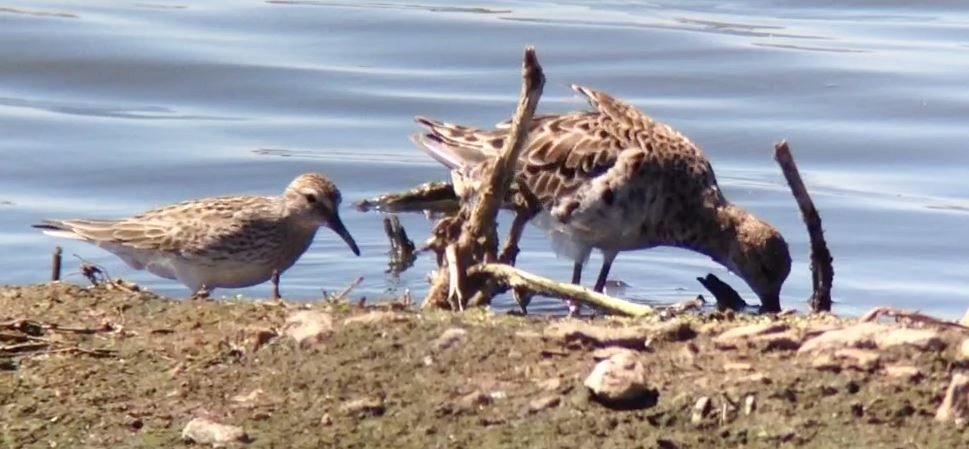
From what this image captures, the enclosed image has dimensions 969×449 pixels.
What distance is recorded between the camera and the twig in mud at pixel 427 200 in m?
10.5

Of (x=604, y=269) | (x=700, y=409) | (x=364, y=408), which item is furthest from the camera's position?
(x=604, y=269)

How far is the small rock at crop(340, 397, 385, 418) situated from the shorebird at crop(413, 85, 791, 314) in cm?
408

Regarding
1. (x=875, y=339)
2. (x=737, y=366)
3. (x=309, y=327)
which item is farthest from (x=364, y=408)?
(x=875, y=339)

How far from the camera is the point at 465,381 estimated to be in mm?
5594

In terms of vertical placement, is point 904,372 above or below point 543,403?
above

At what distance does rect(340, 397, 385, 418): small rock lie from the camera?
5457mm

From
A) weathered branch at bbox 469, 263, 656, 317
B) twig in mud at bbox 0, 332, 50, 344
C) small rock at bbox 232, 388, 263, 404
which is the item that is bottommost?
small rock at bbox 232, 388, 263, 404

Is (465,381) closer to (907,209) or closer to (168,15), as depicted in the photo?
(907,209)

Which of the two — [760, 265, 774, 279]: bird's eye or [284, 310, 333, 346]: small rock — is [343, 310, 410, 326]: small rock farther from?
[760, 265, 774, 279]: bird's eye

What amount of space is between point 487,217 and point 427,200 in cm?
326

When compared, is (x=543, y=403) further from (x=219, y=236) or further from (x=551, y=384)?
(x=219, y=236)

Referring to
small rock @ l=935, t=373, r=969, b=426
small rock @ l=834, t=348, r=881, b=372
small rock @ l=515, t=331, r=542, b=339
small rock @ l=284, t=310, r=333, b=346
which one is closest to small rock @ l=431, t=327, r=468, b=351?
small rock @ l=515, t=331, r=542, b=339

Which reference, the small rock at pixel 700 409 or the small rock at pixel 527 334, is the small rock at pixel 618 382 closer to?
the small rock at pixel 700 409

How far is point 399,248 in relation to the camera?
1078 centimetres
